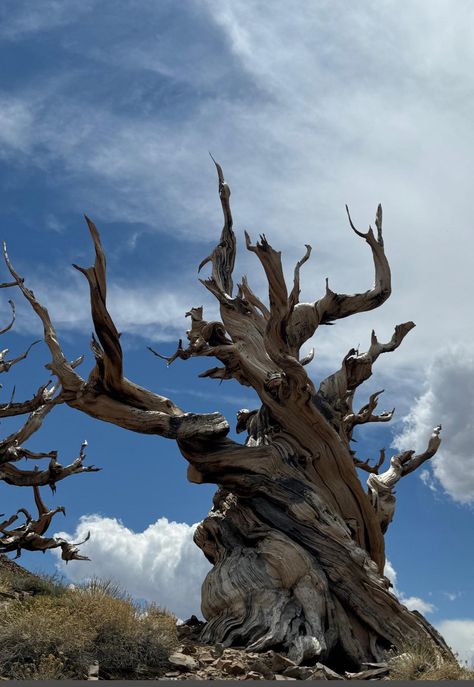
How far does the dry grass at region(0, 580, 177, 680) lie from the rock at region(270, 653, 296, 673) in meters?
0.82

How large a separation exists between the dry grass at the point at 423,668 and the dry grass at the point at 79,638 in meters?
1.88

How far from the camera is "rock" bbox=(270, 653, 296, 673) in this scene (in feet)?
21.1

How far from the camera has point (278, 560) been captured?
7.65 m

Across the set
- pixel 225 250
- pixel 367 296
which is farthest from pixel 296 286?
pixel 225 250

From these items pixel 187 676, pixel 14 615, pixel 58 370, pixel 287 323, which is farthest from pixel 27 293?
pixel 187 676

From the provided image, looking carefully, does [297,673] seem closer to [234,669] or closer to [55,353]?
[234,669]

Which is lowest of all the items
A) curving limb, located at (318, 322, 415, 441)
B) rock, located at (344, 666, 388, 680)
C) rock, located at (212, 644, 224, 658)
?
rock, located at (212, 644, 224, 658)

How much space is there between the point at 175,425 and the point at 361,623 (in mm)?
2667

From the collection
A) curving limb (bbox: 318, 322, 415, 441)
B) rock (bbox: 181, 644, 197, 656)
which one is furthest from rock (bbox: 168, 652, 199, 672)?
curving limb (bbox: 318, 322, 415, 441)

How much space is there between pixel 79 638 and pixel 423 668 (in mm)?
2860

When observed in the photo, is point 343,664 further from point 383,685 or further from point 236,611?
point 383,685

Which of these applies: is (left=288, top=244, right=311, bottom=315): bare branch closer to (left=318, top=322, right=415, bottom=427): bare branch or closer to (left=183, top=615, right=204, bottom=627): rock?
(left=318, top=322, right=415, bottom=427): bare branch

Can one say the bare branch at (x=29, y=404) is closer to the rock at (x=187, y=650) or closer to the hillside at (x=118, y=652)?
the hillside at (x=118, y=652)

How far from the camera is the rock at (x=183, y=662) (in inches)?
240
